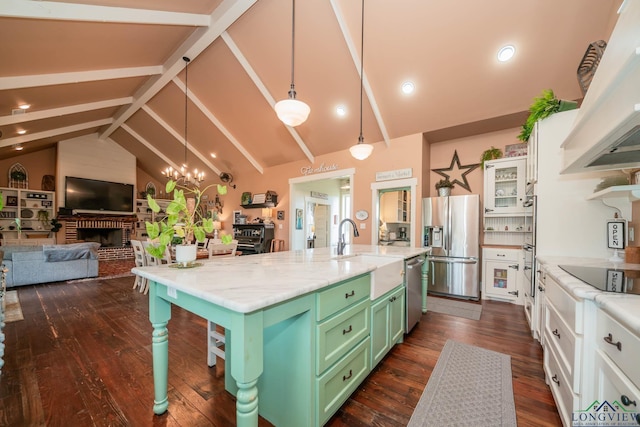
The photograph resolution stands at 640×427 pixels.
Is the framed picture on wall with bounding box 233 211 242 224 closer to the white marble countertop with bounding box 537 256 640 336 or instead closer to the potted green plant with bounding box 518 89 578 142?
the potted green plant with bounding box 518 89 578 142

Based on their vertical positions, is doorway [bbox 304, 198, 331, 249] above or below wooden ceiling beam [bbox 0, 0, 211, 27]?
below

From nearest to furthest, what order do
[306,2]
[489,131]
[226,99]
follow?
[306,2] → [489,131] → [226,99]

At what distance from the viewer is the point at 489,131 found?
4.47m

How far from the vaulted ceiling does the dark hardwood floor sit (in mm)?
3275

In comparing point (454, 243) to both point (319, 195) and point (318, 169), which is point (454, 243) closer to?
point (318, 169)

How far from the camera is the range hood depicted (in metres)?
1.04

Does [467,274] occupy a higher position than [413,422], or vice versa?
Result: [467,274]

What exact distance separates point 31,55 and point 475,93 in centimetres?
618

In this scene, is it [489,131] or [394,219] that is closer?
[489,131]

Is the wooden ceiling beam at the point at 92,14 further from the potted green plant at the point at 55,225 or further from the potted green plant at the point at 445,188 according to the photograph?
the potted green plant at the point at 55,225

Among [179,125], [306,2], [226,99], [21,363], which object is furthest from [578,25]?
[179,125]

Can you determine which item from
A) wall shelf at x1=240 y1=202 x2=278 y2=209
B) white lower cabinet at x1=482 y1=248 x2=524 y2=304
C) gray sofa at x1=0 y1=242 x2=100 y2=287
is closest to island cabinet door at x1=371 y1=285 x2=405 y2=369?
white lower cabinet at x1=482 y1=248 x2=524 y2=304

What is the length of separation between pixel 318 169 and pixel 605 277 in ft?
16.9

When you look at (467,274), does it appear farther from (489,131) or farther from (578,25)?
(578,25)
